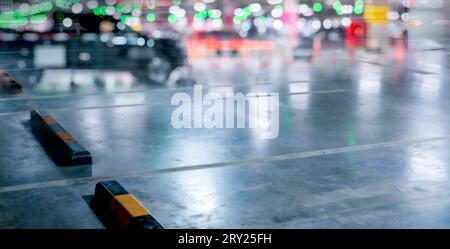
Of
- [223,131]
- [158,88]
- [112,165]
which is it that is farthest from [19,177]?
[158,88]

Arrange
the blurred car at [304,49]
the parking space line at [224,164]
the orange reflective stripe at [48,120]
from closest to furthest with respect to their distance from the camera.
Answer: the parking space line at [224,164], the orange reflective stripe at [48,120], the blurred car at [304,49]

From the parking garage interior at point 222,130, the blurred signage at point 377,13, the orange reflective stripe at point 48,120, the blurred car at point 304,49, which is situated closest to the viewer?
the parking garage interior at point 222,130

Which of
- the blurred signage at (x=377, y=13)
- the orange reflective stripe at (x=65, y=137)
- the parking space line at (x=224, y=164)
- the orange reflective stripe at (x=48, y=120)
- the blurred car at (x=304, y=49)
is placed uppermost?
the blurred signage at (x=377, y=13)

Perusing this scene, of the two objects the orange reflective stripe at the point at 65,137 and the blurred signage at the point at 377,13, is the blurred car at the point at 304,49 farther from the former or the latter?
the orange reflective stripe at the point at 65,137

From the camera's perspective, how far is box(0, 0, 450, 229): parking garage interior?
18.9 ft

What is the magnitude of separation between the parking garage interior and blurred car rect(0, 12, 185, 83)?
0.04 metres

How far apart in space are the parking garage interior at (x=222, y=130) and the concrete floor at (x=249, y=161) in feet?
0.08

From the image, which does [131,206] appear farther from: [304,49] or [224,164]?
[304,49]

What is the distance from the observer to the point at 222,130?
9.09 m

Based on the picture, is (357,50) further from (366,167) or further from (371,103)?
(366,167)

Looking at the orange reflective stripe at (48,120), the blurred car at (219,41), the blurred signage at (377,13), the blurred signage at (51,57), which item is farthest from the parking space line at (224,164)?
the blurred signage at (377,13)

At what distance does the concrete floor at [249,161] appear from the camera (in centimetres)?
560

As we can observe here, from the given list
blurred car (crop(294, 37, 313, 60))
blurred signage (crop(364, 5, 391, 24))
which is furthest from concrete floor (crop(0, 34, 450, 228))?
blurred signage (crop(364, 5, 391, 24))

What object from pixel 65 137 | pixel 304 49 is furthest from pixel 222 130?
pixel 304 49
